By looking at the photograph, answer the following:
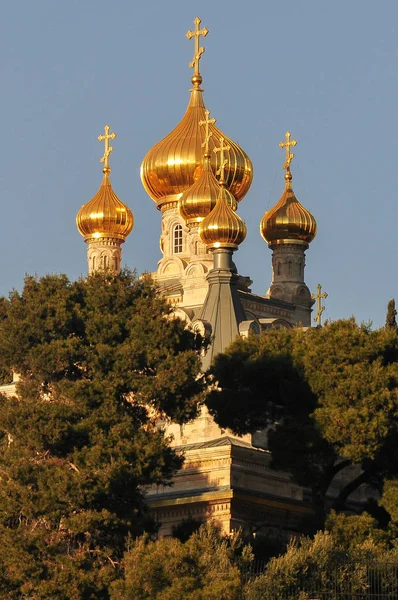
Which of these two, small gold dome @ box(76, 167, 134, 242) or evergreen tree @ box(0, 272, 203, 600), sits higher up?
small gold dome @ box(76, 167, 134, 242)

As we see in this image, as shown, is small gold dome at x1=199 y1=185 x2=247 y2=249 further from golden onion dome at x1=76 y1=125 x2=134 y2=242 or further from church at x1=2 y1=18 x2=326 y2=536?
golden onion dome at x1=76 y1=125 x2=134 y2=242

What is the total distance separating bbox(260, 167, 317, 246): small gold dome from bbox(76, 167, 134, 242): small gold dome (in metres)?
4.16

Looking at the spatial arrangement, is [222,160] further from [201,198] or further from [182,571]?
[182,571]

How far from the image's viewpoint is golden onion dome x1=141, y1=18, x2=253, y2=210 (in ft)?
201

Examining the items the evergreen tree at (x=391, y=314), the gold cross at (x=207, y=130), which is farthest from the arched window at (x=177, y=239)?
the evergreen tree at (x=391, y=314)

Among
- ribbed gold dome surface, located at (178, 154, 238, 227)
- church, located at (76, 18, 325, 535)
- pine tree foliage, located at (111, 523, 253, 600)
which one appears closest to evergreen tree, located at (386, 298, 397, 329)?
church, located at (76, 18, 325, 535)

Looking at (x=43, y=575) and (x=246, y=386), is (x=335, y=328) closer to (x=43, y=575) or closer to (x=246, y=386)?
(x=246, y=386)

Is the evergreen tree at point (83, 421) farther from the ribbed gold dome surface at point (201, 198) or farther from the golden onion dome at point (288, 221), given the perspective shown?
the golden onion dome at point (288, 221)

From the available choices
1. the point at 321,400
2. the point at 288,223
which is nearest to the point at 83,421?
the point at 321,400

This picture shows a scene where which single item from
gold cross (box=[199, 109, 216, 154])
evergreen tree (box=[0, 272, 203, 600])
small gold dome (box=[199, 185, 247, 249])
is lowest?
evergreen tree (box=[0, 272, 203, 600])

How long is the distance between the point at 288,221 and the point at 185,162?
3337 millimetres

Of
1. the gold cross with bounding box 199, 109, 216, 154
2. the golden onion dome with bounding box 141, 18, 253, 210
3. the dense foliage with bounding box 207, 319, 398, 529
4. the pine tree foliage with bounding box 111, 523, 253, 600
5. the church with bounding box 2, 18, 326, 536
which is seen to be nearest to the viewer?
the pine tree foliage with bounding box 111, 523, 253, 600

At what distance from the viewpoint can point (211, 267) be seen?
56.7 metres

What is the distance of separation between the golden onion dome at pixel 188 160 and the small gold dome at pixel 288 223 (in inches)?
42.0
